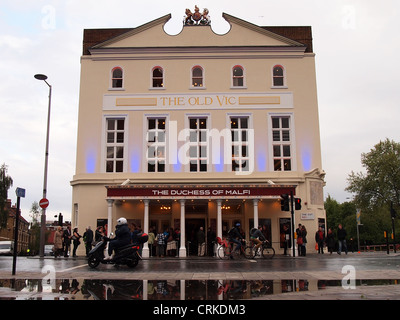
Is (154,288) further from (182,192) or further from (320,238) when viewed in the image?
(320,238)

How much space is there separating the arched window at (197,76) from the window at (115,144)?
5692mm

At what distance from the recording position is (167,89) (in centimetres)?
3014

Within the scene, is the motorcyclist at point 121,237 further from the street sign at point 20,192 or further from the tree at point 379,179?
the tree at point 379,179

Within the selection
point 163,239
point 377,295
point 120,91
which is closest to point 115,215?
point 163,239

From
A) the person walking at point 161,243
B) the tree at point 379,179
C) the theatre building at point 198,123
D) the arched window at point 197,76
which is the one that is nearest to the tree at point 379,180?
the tree at point 379,179

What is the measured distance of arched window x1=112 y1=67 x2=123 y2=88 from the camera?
30516 millimetres

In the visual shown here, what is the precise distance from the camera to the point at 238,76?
100 feet

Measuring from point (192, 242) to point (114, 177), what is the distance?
6.68 m

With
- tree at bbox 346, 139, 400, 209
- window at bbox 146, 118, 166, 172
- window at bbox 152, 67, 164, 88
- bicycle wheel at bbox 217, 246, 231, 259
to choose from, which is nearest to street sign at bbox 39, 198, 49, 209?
window at bbox 146, 118, 166, 172

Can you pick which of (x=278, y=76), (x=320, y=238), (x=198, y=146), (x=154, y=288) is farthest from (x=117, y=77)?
(x=154, y=288)

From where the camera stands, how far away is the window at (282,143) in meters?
29.2

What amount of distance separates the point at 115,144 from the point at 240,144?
846 cm
